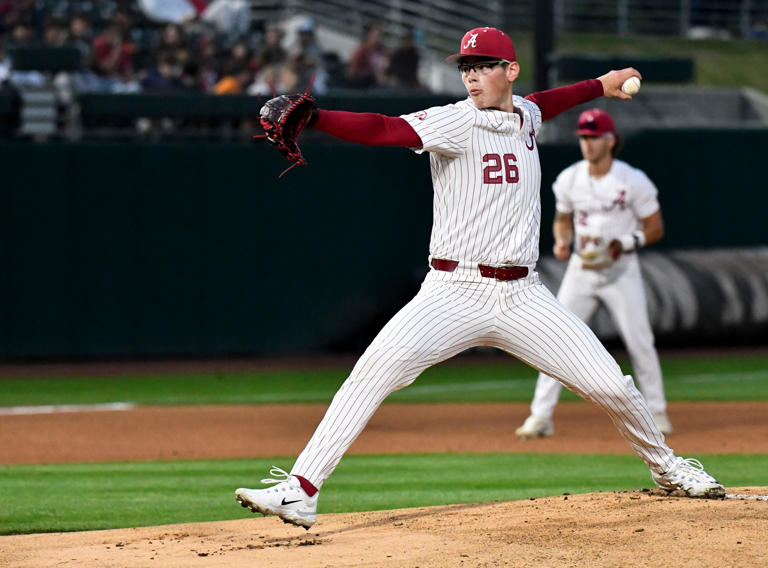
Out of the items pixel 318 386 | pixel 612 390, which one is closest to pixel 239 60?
pixel 318 386

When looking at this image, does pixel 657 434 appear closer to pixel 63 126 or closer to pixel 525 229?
pixel 525 229

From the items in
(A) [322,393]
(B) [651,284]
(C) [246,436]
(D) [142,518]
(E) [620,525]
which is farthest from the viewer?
(B) [651,284]

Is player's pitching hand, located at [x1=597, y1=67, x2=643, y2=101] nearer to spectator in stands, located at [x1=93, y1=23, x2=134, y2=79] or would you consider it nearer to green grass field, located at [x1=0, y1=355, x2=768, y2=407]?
green grass field, located at [x1=0, y1=355, x2=768, y2=407]

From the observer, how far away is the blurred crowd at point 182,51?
620 inches

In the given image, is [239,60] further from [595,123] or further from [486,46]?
[486,46]

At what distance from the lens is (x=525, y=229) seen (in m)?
5.38

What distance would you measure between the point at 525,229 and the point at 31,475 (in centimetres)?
404

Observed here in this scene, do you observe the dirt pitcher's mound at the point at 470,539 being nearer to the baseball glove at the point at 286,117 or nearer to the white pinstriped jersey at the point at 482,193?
the white pinstriped jersey at the point at 482,193

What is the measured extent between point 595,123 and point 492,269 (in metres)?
3.83

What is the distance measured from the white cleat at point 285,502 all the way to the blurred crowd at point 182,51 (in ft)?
33.1

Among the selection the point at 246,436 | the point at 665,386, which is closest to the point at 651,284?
the point at 665,386

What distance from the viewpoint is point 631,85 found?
5.90 meters

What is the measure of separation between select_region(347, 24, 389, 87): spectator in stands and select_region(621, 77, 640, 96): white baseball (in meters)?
11.7

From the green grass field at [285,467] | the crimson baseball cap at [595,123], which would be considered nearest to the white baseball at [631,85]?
the green grass field at [285,467]
